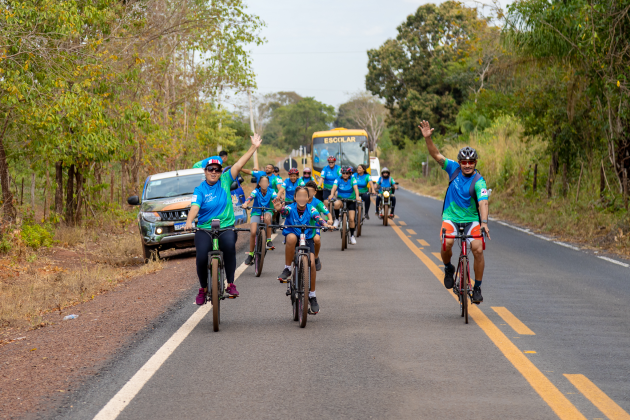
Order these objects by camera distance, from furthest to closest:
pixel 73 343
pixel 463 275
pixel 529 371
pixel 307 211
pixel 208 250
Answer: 1. pixel 307 211
2. pixel 463 275
3. pixel 208 250
4. pixel 73 343
5. pixel 529 371

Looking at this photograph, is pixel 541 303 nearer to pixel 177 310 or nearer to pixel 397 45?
pixel 177 310

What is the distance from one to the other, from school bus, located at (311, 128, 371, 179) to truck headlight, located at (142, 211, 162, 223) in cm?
1580

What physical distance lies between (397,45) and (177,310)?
52.8 meters

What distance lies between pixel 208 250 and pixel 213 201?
519 millimetres

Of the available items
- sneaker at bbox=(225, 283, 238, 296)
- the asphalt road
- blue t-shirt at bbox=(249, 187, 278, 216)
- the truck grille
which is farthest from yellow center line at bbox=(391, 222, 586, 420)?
the truck grille

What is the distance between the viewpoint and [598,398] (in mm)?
5055

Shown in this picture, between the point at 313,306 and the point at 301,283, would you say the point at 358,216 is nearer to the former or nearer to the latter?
the point at 313,306

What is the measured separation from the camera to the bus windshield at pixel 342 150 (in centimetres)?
2931

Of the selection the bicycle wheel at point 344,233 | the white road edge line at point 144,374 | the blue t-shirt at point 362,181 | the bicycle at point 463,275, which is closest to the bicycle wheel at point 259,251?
the white road edge line at point 144,374

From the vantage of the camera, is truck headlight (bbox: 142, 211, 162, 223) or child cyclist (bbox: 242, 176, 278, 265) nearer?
child cyclist (bbox: 242, 176, 278, 265)

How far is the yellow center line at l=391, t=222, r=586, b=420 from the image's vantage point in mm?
4844

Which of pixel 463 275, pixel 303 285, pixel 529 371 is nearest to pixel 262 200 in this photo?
pixel 303 285

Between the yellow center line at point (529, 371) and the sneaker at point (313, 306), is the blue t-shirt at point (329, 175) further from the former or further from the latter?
the sneaker at point (313, 306)

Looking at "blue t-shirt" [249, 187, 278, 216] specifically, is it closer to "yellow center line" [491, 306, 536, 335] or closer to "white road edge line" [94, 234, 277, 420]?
"white road edge line" [94, 234, 277, 420]
